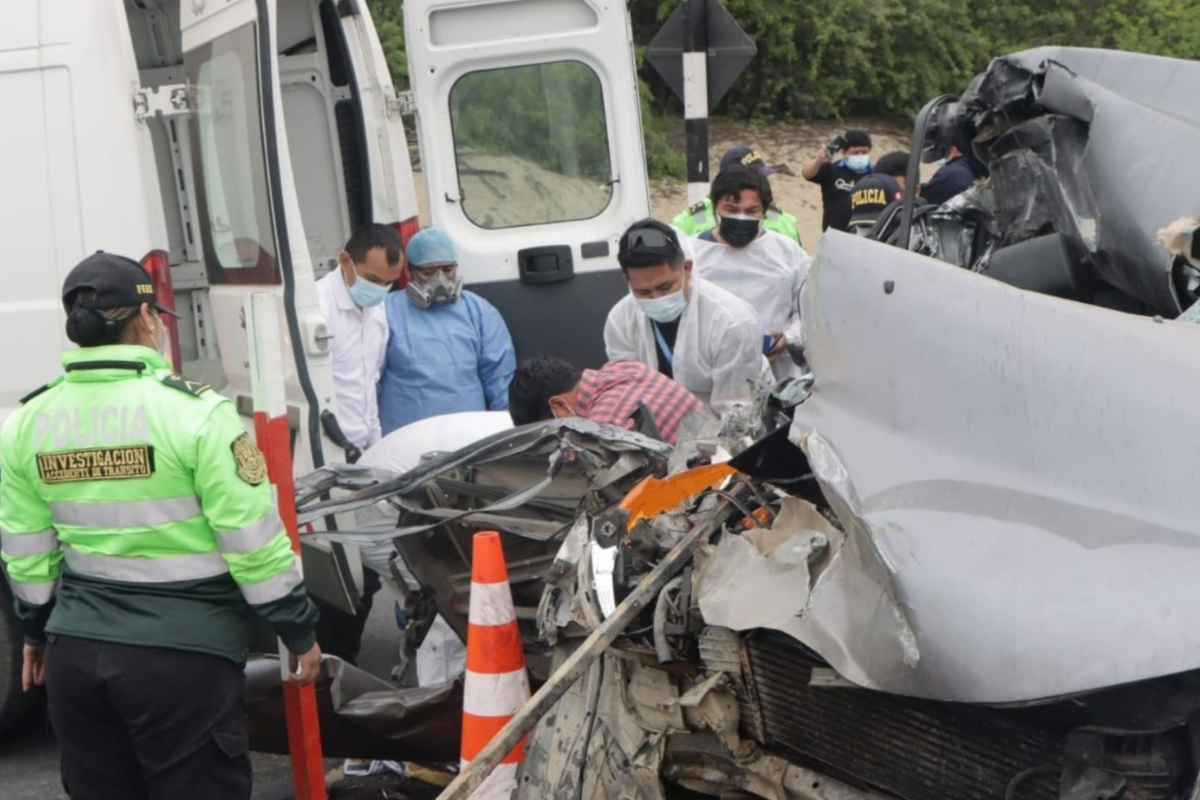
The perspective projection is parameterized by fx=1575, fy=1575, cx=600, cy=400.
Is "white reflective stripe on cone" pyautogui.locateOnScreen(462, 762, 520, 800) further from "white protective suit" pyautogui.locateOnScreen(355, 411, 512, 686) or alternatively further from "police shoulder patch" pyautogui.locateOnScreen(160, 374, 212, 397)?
"police shoulder patch" pyautogui.locateOnScreen(160, 374, 212, 397)

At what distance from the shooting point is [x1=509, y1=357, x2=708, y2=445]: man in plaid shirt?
442cm

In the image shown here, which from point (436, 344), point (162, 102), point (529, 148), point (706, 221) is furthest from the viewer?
point (706, 221)

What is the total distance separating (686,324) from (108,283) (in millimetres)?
2198

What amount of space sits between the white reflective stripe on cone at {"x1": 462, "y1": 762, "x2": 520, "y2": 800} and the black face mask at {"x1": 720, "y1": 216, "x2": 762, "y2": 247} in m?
3.00

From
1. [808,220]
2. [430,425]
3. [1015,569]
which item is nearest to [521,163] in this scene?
[430,425]

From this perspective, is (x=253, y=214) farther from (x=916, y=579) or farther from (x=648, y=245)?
(x=916, y=579)

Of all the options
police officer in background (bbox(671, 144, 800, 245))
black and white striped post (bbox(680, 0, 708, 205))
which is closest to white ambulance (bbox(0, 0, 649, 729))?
police officer in background (bbox(671, 144, 800, 245))

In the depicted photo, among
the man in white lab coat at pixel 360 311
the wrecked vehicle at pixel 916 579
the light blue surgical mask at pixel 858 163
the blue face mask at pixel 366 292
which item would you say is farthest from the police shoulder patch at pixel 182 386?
the light blue surgical mask at pixel 858 163

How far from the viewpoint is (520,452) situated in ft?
13.6

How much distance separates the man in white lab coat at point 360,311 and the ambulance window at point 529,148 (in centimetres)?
62

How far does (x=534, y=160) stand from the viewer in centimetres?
630

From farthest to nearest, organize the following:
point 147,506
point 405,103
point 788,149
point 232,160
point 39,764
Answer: point 788,149, point 405,103, point 39,764, point 232,160, point 147,506

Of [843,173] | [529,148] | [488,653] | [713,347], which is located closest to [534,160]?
[529,148]

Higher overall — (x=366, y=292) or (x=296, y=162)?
(x=296, y=162)
